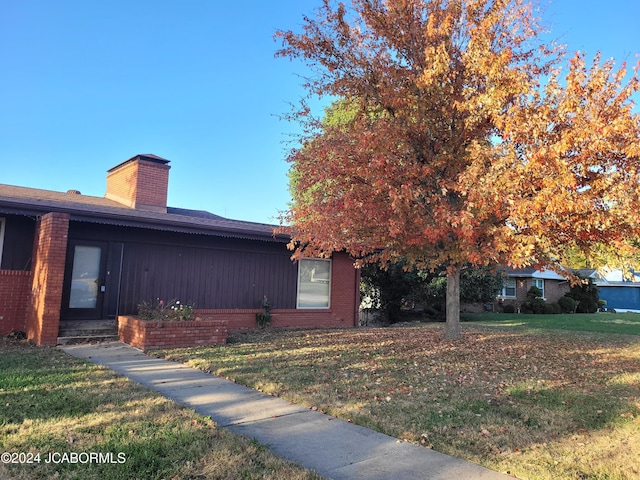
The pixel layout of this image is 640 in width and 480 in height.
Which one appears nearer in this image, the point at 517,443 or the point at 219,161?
the point at 517,443

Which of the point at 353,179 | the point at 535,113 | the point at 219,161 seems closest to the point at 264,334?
the point at 353,179

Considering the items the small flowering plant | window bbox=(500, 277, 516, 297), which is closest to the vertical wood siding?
the small flowering plant

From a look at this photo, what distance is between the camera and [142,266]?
11250 mm

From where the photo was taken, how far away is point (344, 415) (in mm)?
4816

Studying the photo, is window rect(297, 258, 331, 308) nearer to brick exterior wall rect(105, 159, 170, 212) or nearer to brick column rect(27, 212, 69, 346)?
brick exterior wall rect(105, 159, 170, 212)

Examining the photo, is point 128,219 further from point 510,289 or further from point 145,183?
point 510,289

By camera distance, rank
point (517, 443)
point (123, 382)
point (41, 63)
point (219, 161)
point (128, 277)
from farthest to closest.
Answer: point (219, 161), point (41, 63), point (128, 277), point (123, 382), point (517, 443)

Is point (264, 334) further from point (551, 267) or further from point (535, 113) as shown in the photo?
point (535, 113)

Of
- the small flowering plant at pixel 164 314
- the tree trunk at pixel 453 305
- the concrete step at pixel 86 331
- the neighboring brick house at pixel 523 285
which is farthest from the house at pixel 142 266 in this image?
the neighboring brick house at pixel 523 285

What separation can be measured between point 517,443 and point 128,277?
9512 millimetres

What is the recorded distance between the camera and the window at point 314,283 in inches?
551

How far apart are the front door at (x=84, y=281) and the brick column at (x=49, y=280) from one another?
3.38 feet

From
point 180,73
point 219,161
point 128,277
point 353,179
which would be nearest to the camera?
point 353,179

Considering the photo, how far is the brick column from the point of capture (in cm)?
870
